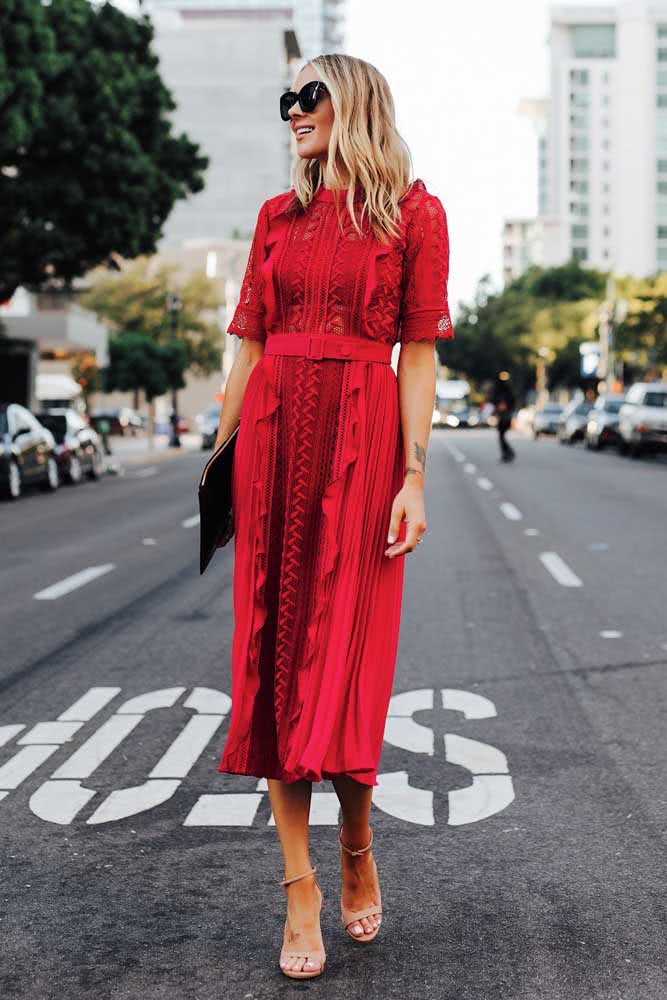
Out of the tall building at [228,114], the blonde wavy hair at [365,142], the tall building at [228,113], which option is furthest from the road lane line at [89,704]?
the tall building at [228,113]

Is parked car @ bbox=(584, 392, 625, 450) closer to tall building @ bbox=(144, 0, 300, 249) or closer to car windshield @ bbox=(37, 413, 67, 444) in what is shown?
car windshield @ bbox=(37, 413, 67, 444)

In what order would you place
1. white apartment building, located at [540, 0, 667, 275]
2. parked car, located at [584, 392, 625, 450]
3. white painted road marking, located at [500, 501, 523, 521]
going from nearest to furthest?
white painted road marking, located at [500, 501, 523, 521]
parked car, located at [584, 392, 625, 450]
white apartment building, located at [540, 0, 667, 275]

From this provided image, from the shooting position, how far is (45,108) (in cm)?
2541

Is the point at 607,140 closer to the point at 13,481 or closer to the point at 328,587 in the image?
the point at 13,481

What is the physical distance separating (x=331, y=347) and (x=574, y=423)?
159 ft

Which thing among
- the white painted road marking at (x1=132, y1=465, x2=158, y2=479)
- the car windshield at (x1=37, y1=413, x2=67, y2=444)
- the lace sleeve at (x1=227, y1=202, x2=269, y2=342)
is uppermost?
the lace sleeve at (x1=227, y1=202, x2=269, y2=342)

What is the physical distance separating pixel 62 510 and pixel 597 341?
7344 cm

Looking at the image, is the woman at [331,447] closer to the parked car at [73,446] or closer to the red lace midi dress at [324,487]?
the red lace midi dress at [324,487]

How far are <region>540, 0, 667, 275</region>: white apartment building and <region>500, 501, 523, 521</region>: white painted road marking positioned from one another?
14893cm

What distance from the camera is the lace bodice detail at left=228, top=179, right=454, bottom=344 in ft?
11.6

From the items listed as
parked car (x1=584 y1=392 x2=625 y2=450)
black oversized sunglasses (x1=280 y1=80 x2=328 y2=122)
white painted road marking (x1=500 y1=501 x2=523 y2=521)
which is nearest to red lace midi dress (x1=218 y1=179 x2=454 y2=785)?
black oversized sunglasses (x1=280 y1=80 x2=328 y2=122)

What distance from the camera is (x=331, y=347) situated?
3.53m

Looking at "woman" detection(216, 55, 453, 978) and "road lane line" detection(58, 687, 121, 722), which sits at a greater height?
"woman" detection(216, 55, 453, 978)

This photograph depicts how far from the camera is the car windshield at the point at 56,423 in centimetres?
2847
